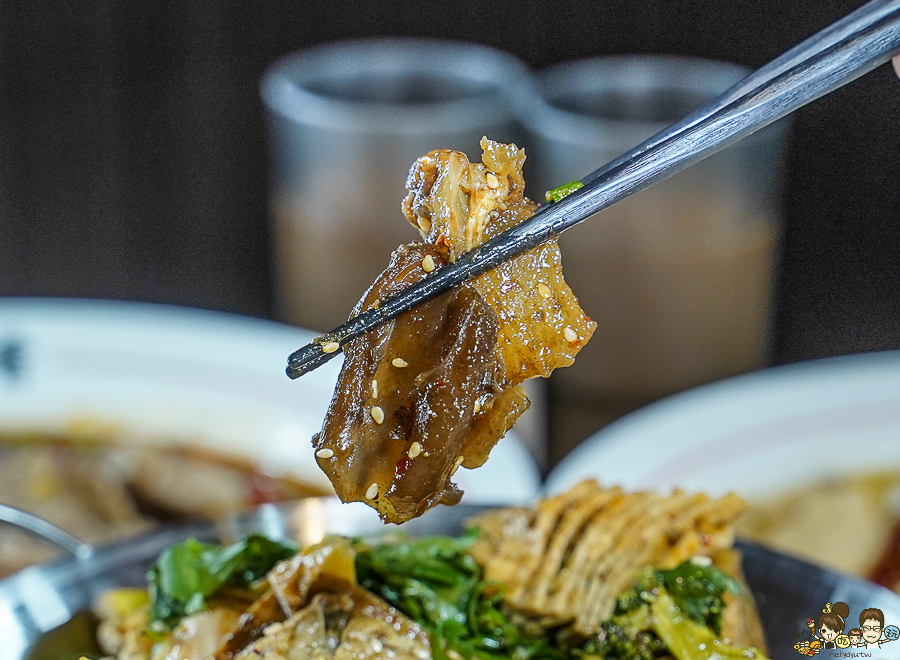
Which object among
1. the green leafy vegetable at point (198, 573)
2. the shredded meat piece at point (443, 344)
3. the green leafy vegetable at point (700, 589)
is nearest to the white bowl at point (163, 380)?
the green leafy vegetable at point (198, 573)

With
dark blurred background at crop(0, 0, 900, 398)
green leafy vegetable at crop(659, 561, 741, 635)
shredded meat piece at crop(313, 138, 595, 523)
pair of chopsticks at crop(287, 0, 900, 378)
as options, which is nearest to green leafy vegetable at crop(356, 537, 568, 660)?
green leafy vegetable at crop(659, 561, 741, 635)

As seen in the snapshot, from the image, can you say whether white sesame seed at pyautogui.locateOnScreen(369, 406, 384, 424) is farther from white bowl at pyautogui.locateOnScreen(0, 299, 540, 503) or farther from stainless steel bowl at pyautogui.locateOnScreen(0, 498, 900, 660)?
white bowl at pyautogui.locateOnScreen(0, 299, 540, 503)

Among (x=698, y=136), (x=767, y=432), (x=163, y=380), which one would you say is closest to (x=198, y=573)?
(x=698, y=136)

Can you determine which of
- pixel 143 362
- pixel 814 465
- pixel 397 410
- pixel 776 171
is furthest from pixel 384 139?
pixel 397 410

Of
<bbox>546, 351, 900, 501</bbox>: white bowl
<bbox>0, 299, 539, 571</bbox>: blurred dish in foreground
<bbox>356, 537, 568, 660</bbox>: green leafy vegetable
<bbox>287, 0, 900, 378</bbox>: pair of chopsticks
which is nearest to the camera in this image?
<bbox>287, 0, 900, 378</bbox>: pair of chopsticks

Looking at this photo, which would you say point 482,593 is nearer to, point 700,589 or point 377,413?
point 700,589

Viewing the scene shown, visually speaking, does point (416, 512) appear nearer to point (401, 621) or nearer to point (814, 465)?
point (401, 621)

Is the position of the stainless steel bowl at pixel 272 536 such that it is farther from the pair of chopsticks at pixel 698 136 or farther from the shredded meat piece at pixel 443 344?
the pair of chopsticks at pixel 698 136
